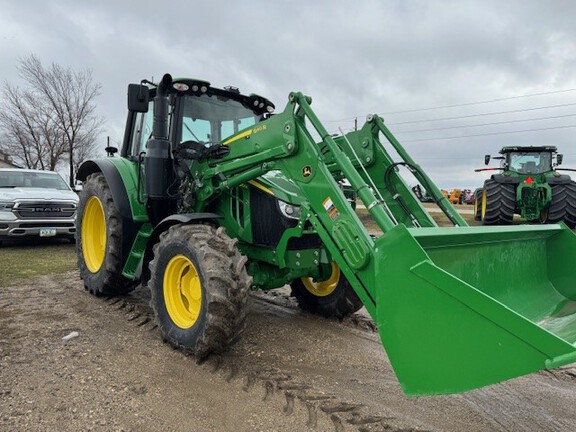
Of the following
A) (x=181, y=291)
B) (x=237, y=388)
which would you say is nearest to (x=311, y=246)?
(x=181, y=291)

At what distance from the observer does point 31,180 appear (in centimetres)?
1040

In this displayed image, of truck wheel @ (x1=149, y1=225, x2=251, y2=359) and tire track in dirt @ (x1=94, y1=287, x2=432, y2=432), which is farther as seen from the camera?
truck wheel @ (x1=149, y1=225, x2=251, y2=359)

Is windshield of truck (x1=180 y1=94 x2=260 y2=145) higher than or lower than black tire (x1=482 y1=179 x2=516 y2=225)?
higher

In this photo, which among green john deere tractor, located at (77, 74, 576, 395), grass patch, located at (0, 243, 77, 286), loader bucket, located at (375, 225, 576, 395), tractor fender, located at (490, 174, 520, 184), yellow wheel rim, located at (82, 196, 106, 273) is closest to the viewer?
loader bucket, located at (375, 225, 576, 395)

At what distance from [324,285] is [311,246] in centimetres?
101

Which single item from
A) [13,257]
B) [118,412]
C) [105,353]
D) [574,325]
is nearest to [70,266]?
[13,257]

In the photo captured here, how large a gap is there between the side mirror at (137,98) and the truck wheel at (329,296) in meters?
2.45

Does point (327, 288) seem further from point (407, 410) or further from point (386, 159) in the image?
point (407, 410)

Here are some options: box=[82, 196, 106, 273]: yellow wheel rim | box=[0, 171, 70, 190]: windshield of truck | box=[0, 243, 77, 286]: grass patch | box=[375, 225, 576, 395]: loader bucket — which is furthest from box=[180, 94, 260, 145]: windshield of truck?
box=[0, 171, 70, 190]: windshield of truck

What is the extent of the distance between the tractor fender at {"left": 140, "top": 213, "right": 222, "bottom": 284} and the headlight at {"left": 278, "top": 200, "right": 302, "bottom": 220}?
572 mm

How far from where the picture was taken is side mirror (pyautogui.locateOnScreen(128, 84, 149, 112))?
4.15 metres

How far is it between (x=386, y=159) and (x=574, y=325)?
1990 millimetres

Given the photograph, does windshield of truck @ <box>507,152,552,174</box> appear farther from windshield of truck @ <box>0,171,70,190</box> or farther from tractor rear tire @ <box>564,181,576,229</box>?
windshield of truck @ <box>0,171,70,190</box>

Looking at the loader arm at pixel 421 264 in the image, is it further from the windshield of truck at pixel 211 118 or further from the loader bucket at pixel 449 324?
the windshield of truck at pixel 211 118
